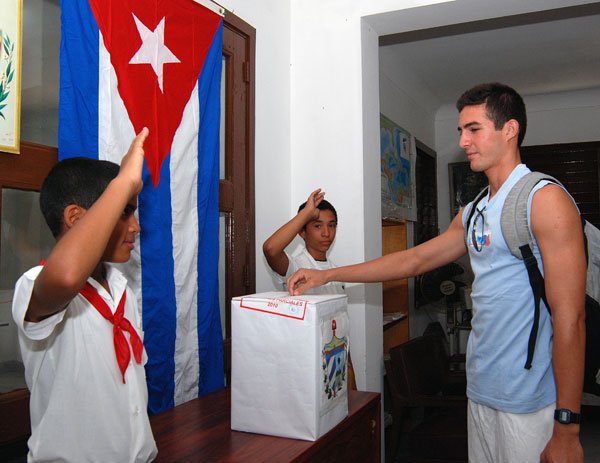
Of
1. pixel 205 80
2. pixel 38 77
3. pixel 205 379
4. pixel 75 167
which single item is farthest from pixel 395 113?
pixel 75 167

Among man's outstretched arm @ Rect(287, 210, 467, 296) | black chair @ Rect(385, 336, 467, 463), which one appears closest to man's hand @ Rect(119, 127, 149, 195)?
man's outstretched arm @ Rect(287, 210, 467, 296)

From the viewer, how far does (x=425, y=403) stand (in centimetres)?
327

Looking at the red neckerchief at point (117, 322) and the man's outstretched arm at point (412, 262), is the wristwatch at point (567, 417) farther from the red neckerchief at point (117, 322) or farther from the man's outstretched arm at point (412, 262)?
the red neckerchief at point (117, 322)

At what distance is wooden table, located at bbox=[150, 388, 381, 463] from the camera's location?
4.99ft

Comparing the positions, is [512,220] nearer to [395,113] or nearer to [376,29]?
[376,29]

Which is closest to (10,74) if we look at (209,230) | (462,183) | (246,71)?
(209,230)

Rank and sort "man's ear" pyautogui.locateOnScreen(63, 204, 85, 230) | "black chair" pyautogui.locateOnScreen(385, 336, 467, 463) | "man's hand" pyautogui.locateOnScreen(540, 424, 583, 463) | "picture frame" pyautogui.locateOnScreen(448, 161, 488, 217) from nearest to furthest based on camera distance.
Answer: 1. "man's ear" pyautogui.locateOnScreen(63, 204, 85, 230)
2. "man's hand" pyautogui.locateOnScreen(540, 424, 583, 463)
3. "black chair" pyautogui.locateOnScreen(385, 336, 467, 463)
4. "picture frame" pyautogui.locateOnScreen(448, 161, 488, 217)

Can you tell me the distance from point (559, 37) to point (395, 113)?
1.47 meters

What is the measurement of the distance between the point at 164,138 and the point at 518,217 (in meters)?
1.31

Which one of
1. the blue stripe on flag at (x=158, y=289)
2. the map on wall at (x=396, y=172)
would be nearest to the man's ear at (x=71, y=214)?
the blue stripe on flag at (x=158, y=289)

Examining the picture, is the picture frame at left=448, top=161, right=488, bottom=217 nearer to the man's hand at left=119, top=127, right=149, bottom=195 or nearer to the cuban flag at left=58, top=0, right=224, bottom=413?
the cuban flag at left=58, top=0, right=224, bottom=413

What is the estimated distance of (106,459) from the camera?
1244mm

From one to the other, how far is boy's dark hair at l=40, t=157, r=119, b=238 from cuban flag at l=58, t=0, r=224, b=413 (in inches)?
17.6

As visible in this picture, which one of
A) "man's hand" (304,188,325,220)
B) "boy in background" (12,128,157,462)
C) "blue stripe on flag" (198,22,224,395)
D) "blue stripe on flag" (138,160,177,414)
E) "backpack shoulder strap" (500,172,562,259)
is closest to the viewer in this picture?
"boy in background" (12,128,157,462)
